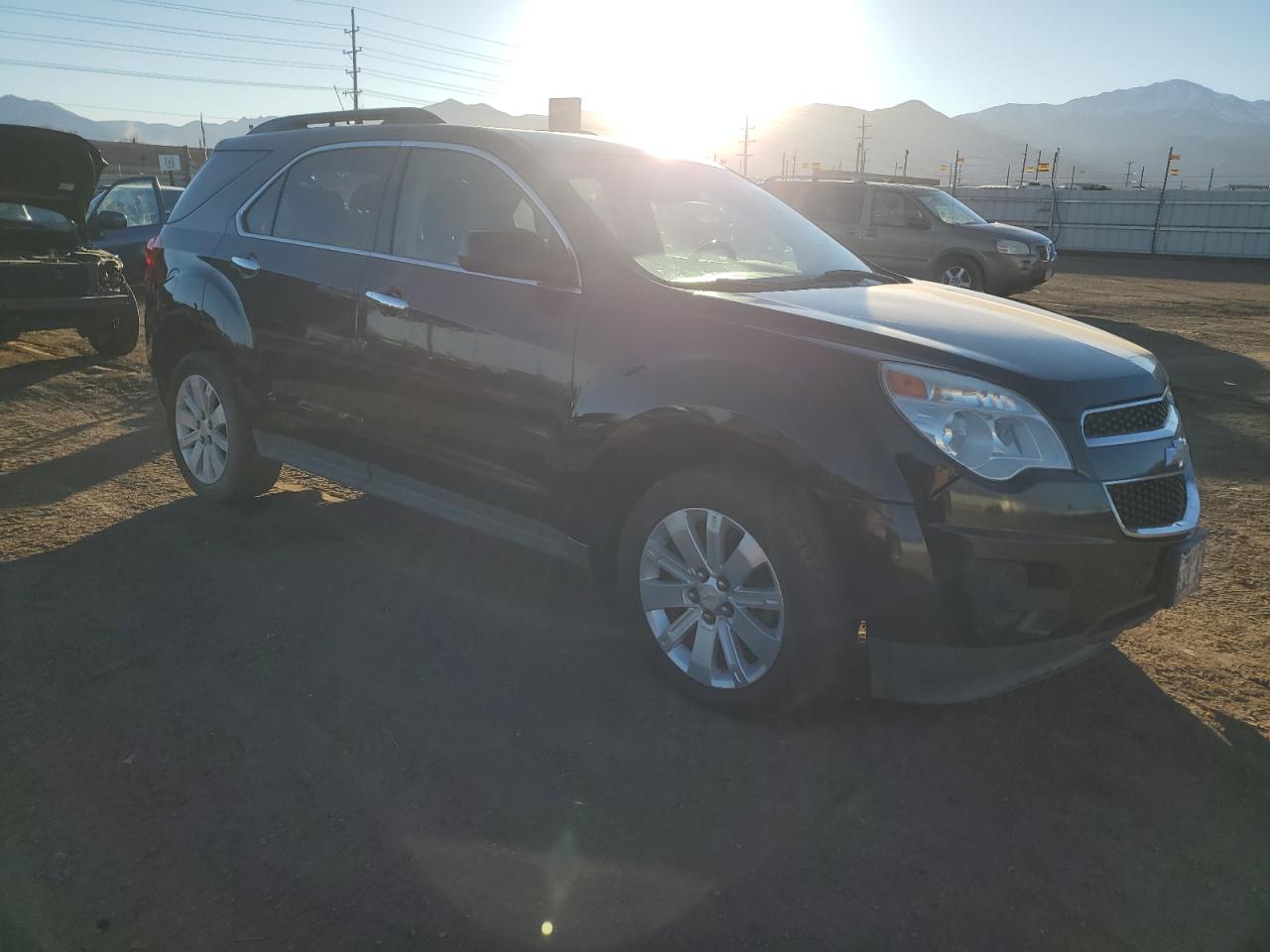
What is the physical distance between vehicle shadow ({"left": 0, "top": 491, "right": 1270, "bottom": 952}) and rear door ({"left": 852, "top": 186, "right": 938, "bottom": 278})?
39.9 feet

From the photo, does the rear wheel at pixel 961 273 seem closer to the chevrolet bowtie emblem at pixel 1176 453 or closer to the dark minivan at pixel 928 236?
the dark minivan at pixel 928 236

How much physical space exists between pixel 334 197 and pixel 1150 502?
3543 mm

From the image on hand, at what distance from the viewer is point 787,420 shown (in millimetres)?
2871

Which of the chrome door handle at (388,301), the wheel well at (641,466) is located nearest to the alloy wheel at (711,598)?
the wheel well at (641,466)

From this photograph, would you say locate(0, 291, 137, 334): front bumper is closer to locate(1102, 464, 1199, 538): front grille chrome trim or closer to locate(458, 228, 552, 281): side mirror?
locate(458, 228, 552, 281): side mirror

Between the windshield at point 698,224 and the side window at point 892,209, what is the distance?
11038mm

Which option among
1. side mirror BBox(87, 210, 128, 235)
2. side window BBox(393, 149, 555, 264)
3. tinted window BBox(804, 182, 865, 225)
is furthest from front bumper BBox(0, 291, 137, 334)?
tinted window BBox(804, 182, 865, 225)

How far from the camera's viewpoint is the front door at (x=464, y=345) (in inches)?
137

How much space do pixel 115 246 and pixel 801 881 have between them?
13852 mm

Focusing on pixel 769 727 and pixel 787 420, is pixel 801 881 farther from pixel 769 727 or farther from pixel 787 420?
pixel 787 420

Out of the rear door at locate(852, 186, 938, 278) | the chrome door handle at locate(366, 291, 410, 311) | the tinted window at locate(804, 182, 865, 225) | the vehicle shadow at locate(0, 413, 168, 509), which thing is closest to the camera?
the chrome door handle at locate(366, 291, 410, 311)

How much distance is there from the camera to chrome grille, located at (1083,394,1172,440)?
9.27ft

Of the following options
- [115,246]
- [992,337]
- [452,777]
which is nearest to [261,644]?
[452,777]

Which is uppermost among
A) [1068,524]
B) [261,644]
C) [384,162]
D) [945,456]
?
[384,162]
